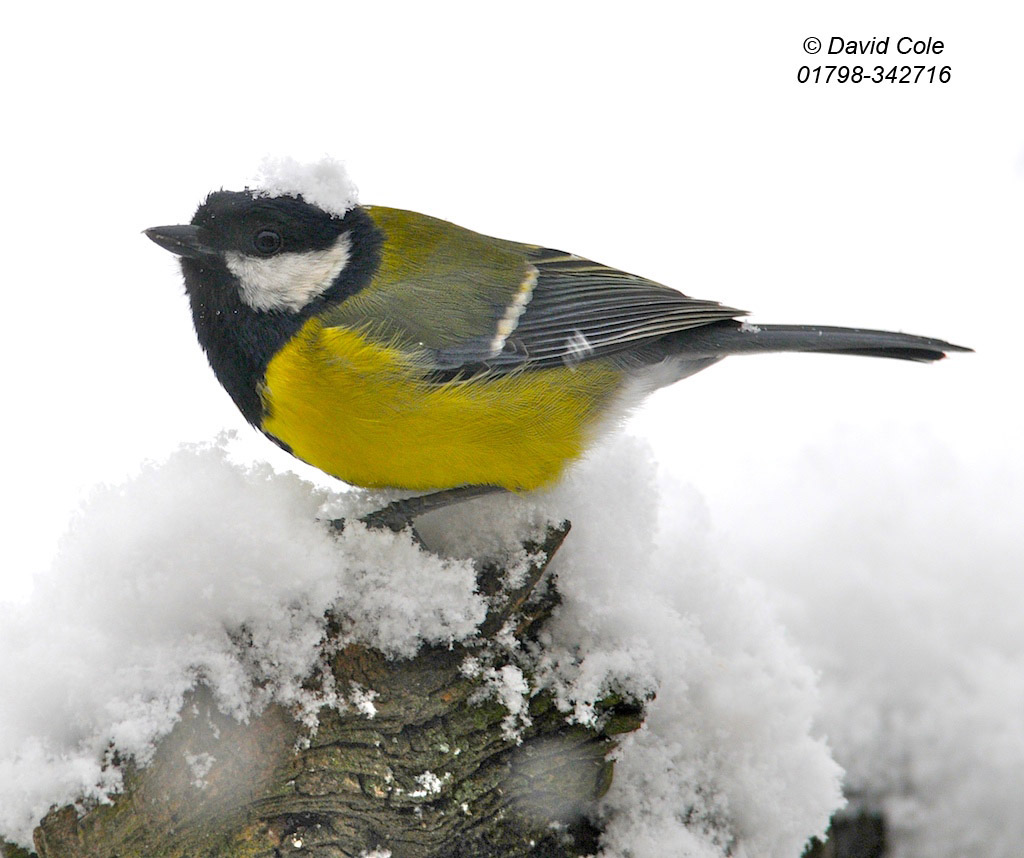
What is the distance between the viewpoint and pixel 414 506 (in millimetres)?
1944

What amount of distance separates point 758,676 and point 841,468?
4.36 feet

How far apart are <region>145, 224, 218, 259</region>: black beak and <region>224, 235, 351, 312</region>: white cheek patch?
0.05 meters

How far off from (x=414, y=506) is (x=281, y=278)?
0.52m

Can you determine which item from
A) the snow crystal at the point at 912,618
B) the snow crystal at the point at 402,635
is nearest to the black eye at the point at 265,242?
the snow crystal at the point at 402,635

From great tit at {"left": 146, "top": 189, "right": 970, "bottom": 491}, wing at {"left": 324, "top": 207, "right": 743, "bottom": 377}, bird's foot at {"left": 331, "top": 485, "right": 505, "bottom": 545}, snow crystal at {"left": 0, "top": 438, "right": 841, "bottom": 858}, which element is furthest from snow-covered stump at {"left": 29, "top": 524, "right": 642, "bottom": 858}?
wing at {"left": 324, "top": 207, "right": 743, "bottom": 377}

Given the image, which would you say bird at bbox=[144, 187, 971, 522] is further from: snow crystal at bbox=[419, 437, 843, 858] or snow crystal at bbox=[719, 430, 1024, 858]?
snow crystal at bbox=[719, 430, 1024, 858]

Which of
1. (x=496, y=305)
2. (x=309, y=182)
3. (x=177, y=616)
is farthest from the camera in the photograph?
(x=496, y=305)

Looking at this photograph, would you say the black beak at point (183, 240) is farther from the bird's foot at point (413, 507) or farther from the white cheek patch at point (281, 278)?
the bird's foot at point (413, 507)

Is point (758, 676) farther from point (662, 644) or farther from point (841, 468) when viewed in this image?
point (841, 468)

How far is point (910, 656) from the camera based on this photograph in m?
2.74

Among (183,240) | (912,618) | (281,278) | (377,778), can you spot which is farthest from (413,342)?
(912,618)

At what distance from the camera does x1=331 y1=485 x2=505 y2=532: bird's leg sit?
1.90 m

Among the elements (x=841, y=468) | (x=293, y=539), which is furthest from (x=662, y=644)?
(x=841, y=468)

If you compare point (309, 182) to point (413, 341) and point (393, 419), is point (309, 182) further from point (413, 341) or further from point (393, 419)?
point (393, 419)
